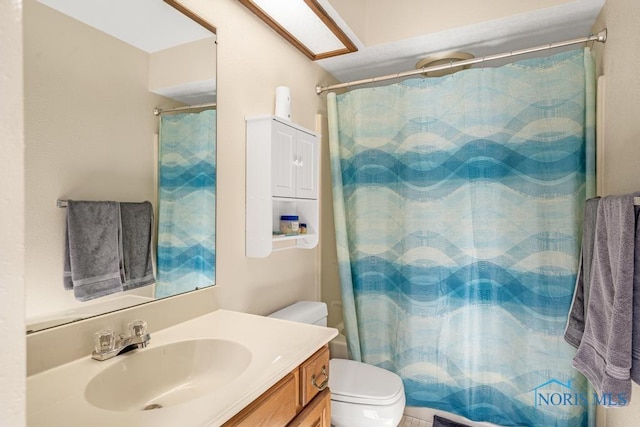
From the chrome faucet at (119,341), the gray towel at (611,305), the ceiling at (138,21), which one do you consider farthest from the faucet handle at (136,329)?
the gray towel at (611,305)

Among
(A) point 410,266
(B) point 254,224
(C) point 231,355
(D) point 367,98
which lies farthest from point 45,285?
(D) point 367,98

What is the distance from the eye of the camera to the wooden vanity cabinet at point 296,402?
84 centimetres

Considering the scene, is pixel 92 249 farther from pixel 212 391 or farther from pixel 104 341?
pixel 212 391

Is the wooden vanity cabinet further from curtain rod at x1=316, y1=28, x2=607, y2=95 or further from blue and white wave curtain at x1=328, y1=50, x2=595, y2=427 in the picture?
curtain rod at x1=316, y1=28, x2=607, y2=95

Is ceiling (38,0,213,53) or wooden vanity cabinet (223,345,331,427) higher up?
ceiling (38,0,213,53)

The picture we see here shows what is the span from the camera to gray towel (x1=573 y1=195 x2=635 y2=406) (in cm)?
113

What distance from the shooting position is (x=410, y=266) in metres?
2.04

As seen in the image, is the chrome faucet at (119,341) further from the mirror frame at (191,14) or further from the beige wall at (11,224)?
the mirror frame at (191,14)

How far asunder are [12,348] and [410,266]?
1.88 metres

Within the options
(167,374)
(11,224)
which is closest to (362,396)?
(167,374)

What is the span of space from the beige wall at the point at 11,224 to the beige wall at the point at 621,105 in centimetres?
174

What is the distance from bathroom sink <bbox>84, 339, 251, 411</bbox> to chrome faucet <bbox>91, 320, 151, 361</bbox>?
0.02 meters

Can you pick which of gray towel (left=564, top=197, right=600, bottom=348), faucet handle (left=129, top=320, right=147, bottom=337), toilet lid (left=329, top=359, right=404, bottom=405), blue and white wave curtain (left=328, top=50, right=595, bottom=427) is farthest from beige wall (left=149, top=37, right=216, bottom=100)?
gray towel (left=564, top=197, right=600, bottom=348)

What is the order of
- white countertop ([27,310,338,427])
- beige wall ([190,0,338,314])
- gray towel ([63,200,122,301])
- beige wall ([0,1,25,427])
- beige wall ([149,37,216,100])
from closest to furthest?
beige wall ([0,1,25,427])
white countertop ([27,310,338,427])
gray towel ([63,200,122,301])
beige wall ([149,37,216,100])
beige wall ([190,0,338,314])
